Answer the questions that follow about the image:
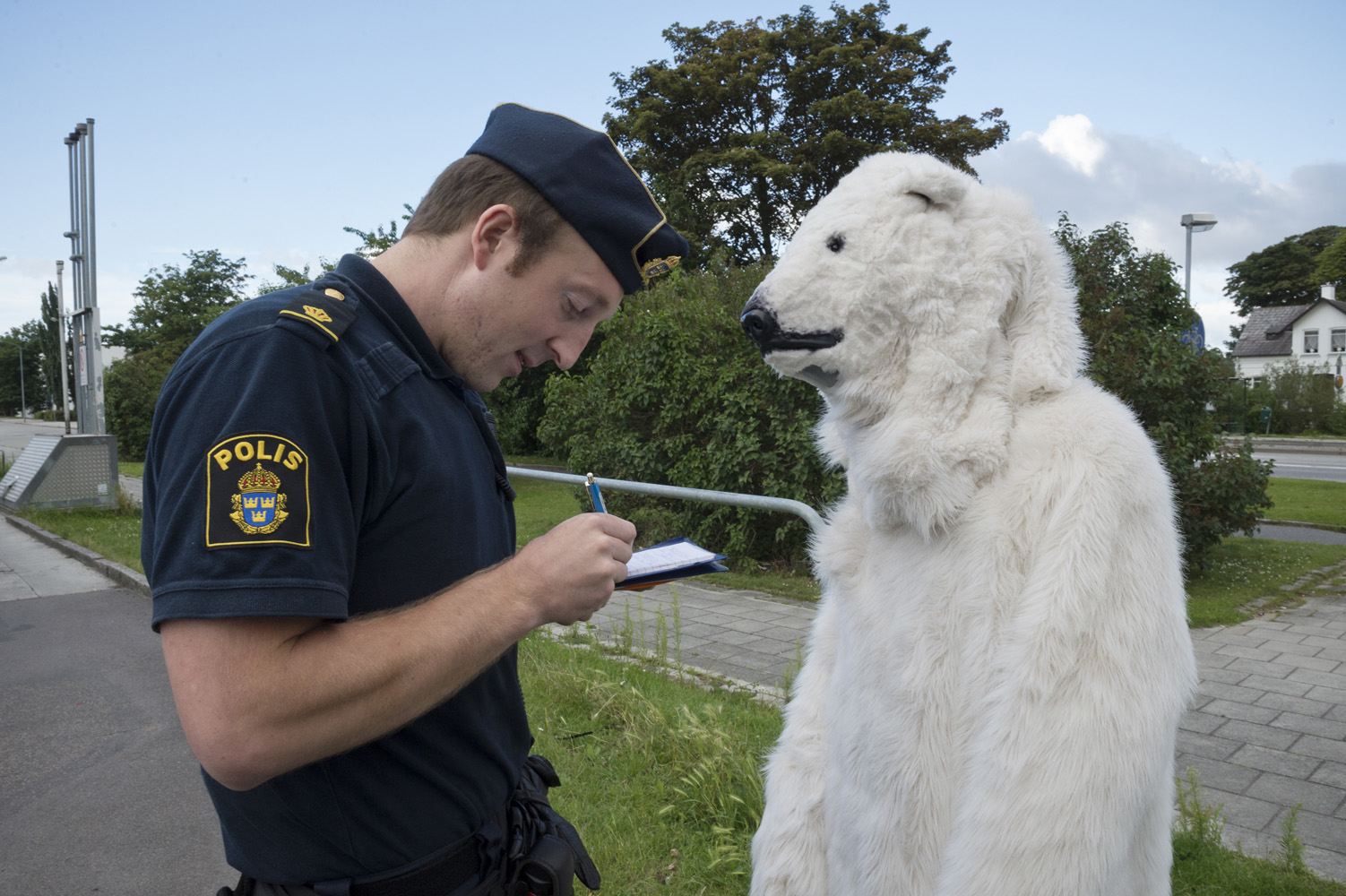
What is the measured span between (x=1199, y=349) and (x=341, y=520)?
861 centimetres

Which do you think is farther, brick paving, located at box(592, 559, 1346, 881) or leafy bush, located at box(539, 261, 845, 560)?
leafy bush, located at box(539, 261, 845, 560)

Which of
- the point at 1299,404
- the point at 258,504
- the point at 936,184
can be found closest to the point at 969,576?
the point at 936,184

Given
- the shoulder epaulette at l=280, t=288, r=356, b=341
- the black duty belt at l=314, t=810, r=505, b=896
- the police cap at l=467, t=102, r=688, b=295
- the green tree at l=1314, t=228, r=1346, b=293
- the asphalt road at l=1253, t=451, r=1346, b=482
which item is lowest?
the asphalt road at l=1253, t=451, r=1346, b=482

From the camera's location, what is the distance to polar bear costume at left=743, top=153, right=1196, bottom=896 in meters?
1.35

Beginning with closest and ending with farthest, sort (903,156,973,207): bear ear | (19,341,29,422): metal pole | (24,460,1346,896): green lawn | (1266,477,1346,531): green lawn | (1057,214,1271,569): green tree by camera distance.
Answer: (903,156,973,207): bear ear < (24,460,1346,896): green lawn < (1057,214,1271,569): green tree < (1266,477,1346,531): green lawn < (19,341,29,422): metal pole

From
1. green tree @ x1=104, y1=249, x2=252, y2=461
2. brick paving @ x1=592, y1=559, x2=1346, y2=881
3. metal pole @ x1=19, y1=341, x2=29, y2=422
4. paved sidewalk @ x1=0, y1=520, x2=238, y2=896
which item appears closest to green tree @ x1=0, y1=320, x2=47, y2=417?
metal pole @ x1=19, y1=341, x2=29, y2=422

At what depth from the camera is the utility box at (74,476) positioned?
13.1m

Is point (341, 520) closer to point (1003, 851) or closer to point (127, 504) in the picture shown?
point (1003, 851)

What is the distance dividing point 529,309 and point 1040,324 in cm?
94

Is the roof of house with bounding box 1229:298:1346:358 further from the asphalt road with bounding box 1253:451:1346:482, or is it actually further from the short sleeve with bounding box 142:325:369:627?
the short sleeve with bounding box 142:325:369:627

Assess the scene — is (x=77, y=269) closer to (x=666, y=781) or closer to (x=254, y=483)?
(x=666, y=781)

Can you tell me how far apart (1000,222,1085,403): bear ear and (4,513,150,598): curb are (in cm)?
769

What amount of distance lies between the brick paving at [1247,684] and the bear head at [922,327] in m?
2.62

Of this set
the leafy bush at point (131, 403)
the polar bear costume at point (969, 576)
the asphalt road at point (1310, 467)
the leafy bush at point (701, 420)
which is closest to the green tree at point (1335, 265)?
the asphalt road at point (1310, 467)
